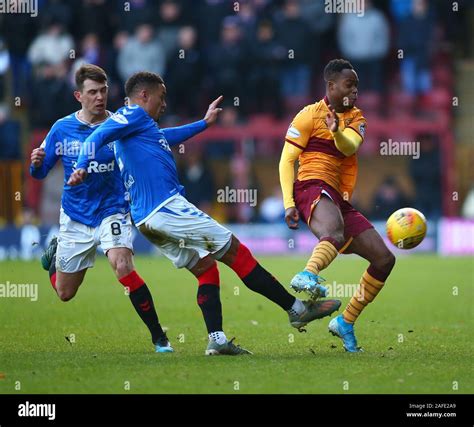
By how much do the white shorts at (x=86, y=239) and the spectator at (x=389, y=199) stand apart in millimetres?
13100

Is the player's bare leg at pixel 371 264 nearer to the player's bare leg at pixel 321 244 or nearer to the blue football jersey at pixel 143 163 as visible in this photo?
the player's bare leg at pixel 321 244

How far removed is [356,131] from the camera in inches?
364

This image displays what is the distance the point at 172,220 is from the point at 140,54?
14.7 m

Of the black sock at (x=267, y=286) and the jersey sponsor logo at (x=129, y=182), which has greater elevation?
the jersey sponsor logo at (x=129, y=182)

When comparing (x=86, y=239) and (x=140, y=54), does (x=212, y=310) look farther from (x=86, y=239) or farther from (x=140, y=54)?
(x=140, y=54)

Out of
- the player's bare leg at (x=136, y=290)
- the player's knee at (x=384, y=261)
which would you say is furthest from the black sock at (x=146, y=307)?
the player's knee at (x=384, y=261)

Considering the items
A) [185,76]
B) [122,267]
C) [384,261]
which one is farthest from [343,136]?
[185,76]

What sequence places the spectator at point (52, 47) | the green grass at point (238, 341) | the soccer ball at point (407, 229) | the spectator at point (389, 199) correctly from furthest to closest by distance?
the spectator at point (52, 47) < the spectator at point (389, 199) < the soccer ball at point (407, 229) < the green grass at point (238, 341)

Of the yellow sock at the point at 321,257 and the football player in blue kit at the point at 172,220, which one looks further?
the football player in blue kit at the point at 172,220

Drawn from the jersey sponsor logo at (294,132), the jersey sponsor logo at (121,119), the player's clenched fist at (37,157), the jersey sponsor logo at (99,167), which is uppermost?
the jersey sponsor logo at (121,119)

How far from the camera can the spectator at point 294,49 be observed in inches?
924

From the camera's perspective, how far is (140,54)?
23.2 m

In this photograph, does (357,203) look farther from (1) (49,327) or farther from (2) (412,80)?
(1) (49,327)

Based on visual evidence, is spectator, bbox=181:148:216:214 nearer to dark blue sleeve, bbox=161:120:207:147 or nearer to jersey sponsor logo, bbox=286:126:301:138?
dark blue sleeve, bbox=161:120:207:147
